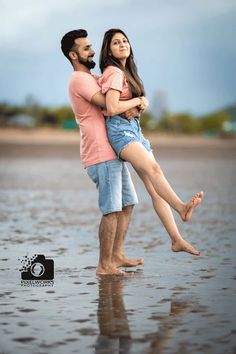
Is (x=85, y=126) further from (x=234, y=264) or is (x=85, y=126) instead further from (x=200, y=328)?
(x=200, y=328)

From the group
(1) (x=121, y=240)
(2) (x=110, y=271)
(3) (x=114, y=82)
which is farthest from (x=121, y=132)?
(2) (x=110, y=271)

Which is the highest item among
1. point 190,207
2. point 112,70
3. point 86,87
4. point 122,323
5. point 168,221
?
point 112,70

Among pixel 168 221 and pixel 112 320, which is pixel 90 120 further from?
pixel 112 320

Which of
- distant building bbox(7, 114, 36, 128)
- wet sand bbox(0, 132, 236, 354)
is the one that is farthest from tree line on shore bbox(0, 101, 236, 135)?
wet sand bbox(0, 132, 236, 354)

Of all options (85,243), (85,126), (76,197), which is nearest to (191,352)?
(85,126)

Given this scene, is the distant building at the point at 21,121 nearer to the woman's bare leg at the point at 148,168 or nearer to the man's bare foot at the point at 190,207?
the woman's bare leg at the point at 148,168

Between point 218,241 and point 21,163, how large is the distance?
17328 mm

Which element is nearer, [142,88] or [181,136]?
[142,88]

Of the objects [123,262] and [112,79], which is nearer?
[112,79]

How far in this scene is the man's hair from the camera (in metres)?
8.13

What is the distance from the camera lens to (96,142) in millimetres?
Answer: 8055

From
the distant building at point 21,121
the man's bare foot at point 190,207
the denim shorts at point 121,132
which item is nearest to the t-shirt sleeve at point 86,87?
the denim shorts at point 121,132

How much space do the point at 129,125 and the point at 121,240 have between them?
936 millimetres

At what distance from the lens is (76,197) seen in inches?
629
